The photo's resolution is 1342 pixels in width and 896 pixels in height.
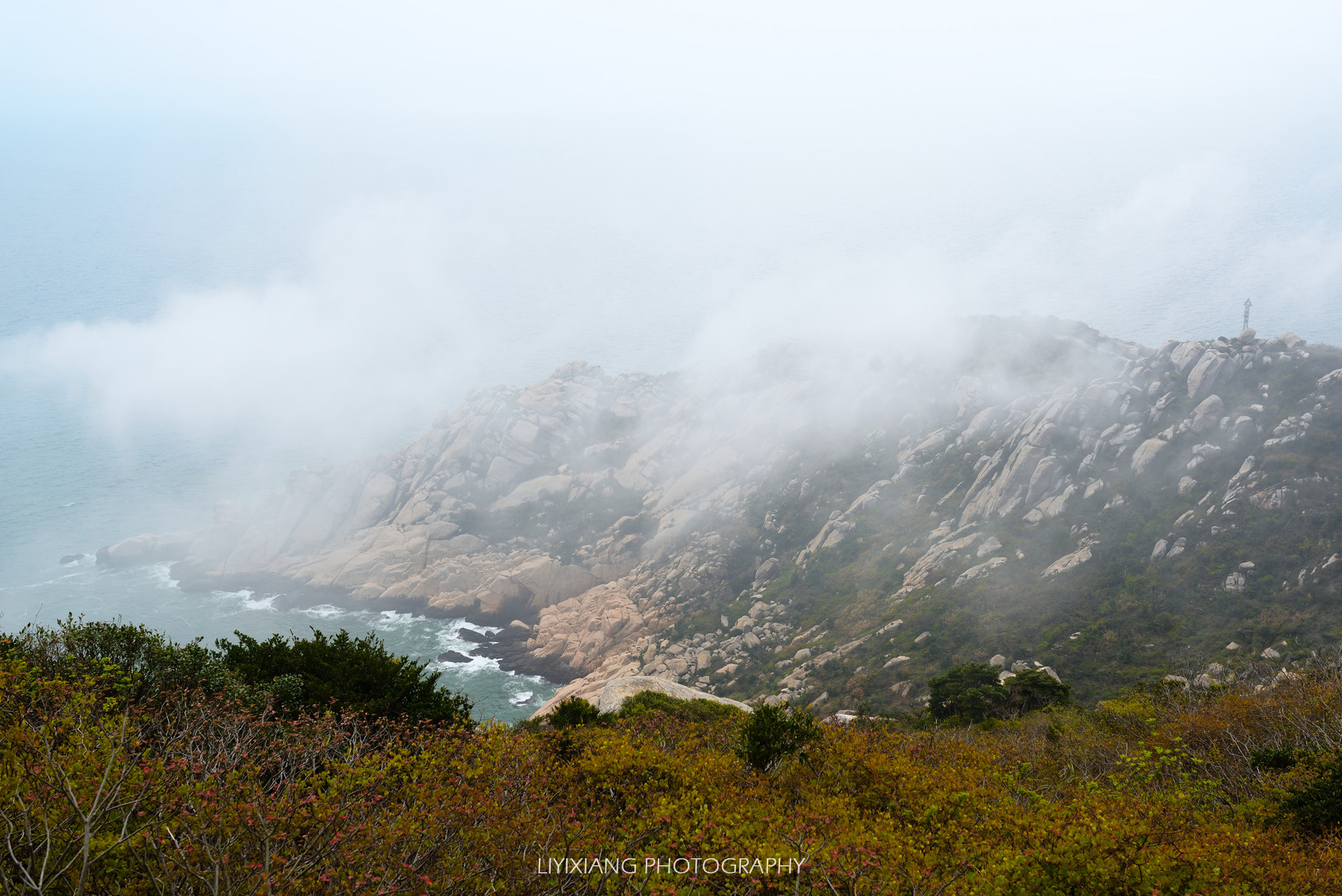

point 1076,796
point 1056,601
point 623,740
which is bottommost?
point 1076,796

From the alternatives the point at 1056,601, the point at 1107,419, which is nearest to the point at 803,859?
the point at 1056,601

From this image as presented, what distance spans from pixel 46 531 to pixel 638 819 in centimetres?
21098

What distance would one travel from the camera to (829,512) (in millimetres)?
109875

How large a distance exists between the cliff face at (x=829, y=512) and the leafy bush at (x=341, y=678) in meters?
48.2

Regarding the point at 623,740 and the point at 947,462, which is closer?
the point at 623,740

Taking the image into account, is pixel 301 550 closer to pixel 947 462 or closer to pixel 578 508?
pixel 578 508

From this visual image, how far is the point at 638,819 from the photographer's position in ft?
50.7

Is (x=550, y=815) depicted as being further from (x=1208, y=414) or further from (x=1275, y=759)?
(x=1208, y=414)

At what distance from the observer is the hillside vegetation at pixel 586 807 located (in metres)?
10.9

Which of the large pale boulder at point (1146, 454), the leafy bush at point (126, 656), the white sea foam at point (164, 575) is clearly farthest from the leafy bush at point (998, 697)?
the white sea foam at point (164, 575)

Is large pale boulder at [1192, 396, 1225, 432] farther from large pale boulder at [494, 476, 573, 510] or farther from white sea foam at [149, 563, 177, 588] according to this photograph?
white sea foam at [149, 563, 177, 588]

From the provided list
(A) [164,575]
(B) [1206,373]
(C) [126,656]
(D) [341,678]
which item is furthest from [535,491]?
(B) [1206,373]

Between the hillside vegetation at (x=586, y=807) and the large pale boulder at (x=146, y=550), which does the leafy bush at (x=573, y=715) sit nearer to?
the hillside vegetation at (x=586, y=807)

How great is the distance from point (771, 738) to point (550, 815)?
933 cm
